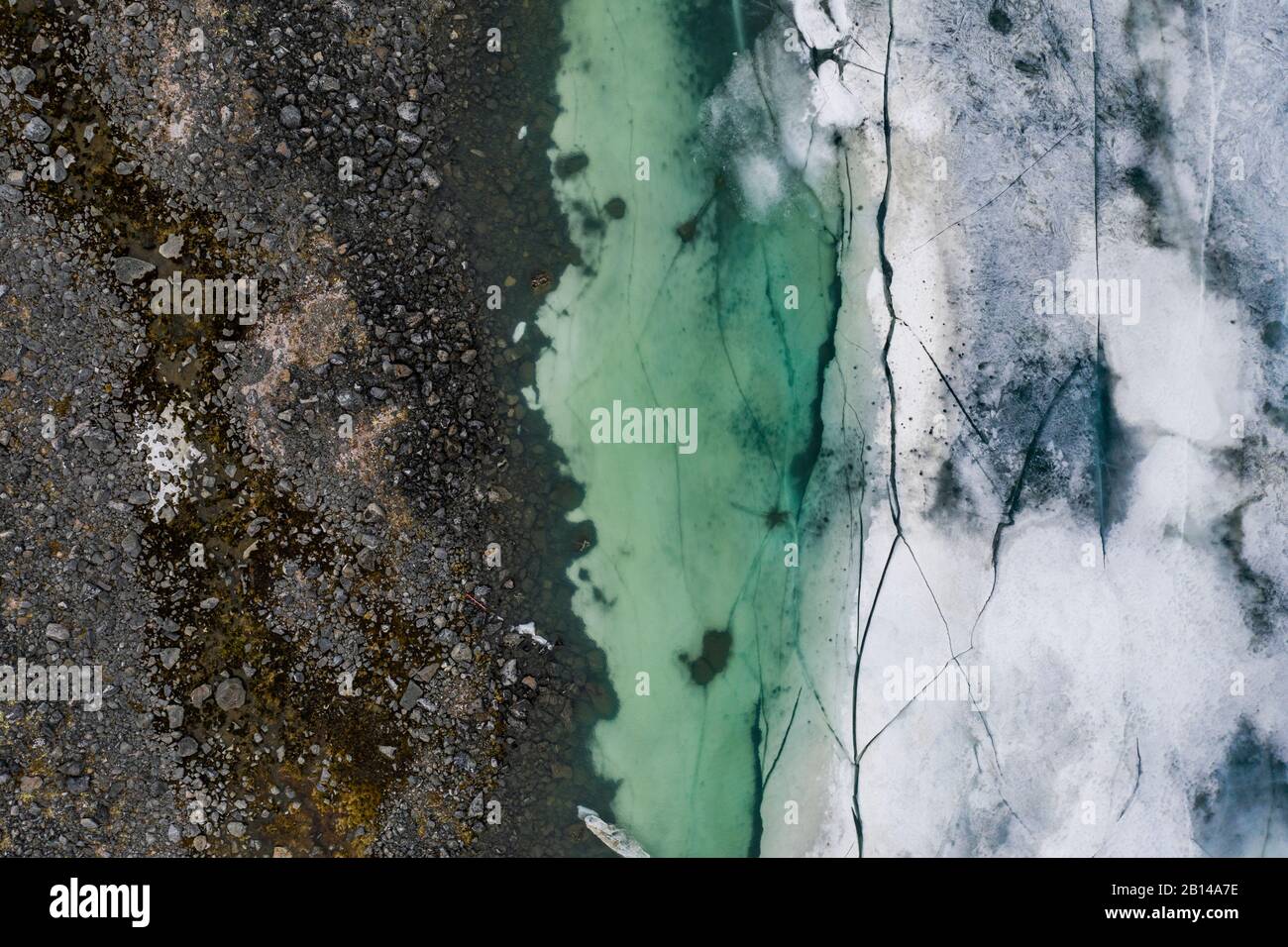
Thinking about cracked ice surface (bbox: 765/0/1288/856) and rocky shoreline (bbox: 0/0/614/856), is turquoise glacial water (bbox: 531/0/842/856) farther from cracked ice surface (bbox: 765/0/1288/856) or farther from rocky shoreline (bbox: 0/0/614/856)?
rocky shoreline (bbox: 0/0/614/856)

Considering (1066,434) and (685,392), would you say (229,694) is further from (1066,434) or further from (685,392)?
(1066,434)

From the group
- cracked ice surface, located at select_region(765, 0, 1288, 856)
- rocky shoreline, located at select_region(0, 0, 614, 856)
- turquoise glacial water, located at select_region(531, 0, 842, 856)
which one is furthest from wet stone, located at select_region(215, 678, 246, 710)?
cracked ice surface, located at select_region(765, 0, 1288, 856)

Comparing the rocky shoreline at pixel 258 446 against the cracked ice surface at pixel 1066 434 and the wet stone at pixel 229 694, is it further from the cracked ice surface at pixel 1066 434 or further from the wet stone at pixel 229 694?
the cracked ice surface at pixel 1066 434

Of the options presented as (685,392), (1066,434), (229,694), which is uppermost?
(685,392)

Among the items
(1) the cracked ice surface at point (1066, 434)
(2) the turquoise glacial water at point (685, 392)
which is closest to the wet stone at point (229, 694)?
(2) the turquoise glacial water at point (685, 392)

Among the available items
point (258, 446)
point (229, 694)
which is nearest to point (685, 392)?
point (258, 446)
